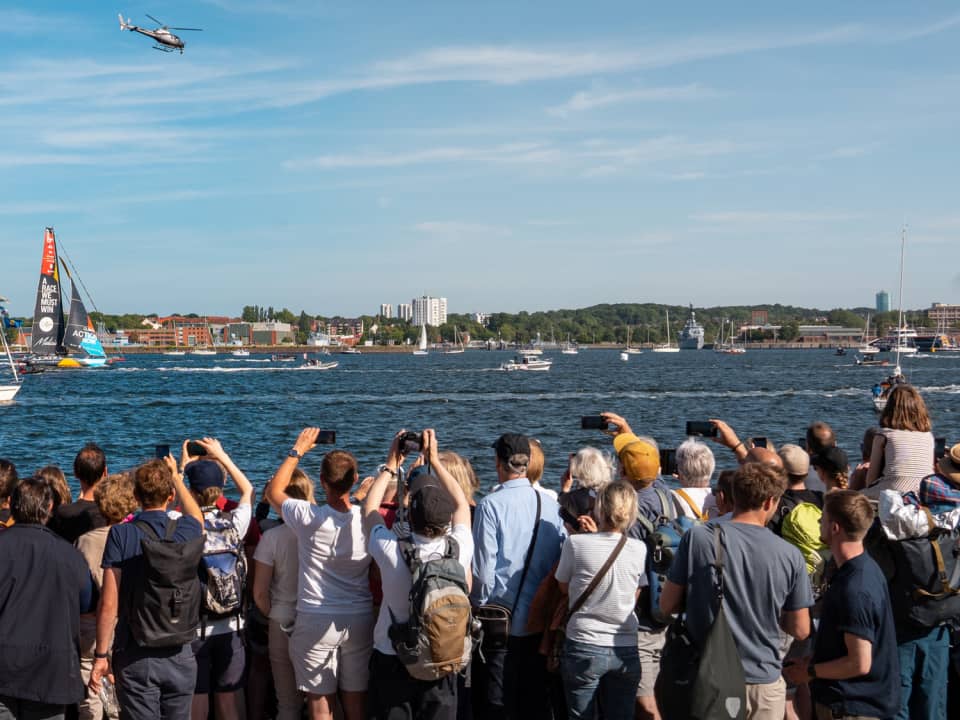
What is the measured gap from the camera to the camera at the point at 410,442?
478 centimetres

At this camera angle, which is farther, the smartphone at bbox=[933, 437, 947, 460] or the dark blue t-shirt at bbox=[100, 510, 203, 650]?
the smartphone at bbox=[933, 437, 947, 460]

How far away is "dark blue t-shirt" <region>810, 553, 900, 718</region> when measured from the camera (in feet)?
12.9

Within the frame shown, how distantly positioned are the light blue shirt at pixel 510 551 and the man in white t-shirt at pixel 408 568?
14.4 inches

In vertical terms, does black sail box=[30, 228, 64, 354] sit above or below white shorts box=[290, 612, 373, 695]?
above

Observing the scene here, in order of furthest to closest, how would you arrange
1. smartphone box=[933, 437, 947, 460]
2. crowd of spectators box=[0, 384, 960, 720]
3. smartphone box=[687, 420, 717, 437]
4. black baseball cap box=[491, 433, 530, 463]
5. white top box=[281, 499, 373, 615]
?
smartphone box=[687, 420, 717, 437]
smartphone box=[933, 437, 947, 460]
black baseball cap box=[491, 433, 530, 463]
white top box=[281, 499, 373, 615]
crowd of spectators box=[0, 384, 960, 720]

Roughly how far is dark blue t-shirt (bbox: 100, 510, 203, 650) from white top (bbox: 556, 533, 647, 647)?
1.87 metres

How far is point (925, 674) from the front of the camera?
4555 mm

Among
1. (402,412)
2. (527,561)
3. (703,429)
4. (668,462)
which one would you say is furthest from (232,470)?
(402,412)

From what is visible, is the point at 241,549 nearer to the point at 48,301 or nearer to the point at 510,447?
the point at 510,447

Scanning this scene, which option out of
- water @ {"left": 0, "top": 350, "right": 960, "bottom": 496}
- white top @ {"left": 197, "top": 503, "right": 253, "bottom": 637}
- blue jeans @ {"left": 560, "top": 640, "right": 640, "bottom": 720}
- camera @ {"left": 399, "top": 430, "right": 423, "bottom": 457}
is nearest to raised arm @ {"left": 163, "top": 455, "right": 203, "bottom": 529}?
white top @ {"left": 197, "top": 503, "right": 253, "bottom": 637}

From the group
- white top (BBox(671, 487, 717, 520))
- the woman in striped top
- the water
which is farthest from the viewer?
the water

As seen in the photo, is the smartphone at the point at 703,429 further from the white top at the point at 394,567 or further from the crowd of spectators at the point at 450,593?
the white top at the point at 394,567

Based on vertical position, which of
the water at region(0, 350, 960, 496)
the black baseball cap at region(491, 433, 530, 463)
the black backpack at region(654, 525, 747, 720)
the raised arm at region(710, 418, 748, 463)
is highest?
the black baseball cap at region(491, 433, 530, 463)

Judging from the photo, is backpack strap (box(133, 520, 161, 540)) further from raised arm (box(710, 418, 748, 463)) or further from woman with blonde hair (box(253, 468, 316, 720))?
raised arm (box(710, 418, 748, 463))
